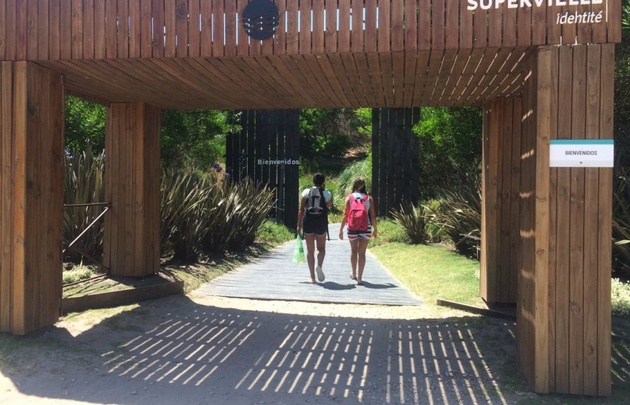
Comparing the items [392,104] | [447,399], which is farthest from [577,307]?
[392,104]

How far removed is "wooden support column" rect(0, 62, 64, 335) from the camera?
4816 millimetres

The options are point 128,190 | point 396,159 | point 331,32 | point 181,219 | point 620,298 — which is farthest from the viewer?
point 396,159

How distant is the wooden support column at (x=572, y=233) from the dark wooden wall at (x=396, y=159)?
13091mm

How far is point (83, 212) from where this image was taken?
7578 mm

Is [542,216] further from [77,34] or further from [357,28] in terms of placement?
A: [77,34]

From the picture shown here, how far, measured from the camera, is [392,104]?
6762 mm

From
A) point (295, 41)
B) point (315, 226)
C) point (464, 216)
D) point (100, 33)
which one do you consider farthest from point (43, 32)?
point (464, 216)

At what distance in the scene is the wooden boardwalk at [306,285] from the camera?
7152 millimetres

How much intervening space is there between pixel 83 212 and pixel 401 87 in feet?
15.5

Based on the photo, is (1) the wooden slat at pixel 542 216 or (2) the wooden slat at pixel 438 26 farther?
(2) the wooden slat at pixel 438 26

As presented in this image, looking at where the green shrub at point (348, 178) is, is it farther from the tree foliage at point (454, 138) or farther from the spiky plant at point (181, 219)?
the spiky plant at point (181, 219)

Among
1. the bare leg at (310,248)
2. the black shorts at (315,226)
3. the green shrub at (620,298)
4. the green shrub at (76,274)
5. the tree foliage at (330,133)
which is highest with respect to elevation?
the tree foliage at (330,133)

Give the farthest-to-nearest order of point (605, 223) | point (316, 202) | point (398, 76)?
point (316, 202), point (398, 76), point (605, 223)

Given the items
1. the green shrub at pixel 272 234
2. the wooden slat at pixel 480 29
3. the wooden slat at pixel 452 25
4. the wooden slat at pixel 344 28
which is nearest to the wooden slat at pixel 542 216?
the wooden slat at pixel 480 29
